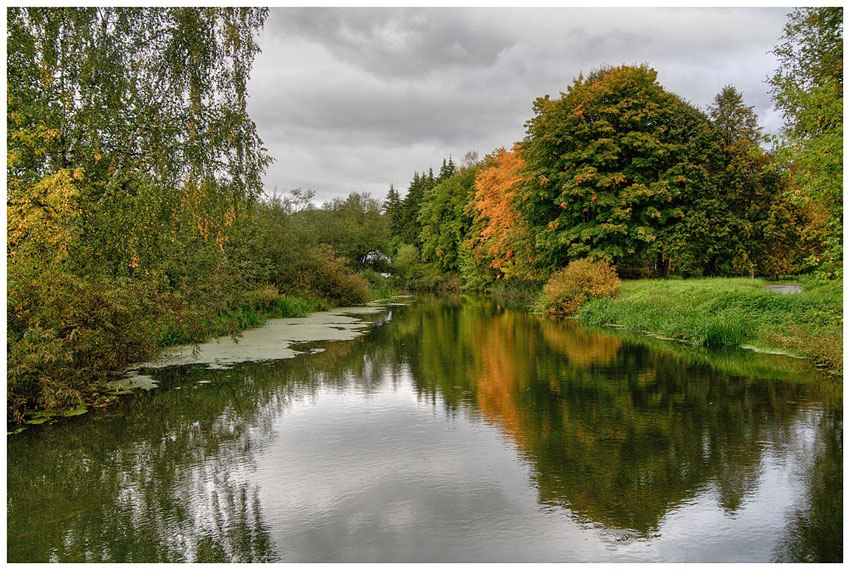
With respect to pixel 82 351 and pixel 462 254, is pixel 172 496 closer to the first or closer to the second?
pixel 82 351

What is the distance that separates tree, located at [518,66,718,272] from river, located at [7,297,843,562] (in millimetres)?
15837

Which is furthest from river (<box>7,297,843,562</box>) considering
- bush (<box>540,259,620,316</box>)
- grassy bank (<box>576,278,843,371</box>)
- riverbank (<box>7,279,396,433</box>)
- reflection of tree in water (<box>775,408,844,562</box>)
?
bush (<box>540,259,620,316</box>)

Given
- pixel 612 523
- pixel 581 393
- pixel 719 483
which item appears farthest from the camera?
pixel 581 393

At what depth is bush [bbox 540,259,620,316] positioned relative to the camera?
76.6ft

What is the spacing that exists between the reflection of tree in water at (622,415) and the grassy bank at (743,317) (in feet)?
3.60

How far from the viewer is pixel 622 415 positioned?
306 inches

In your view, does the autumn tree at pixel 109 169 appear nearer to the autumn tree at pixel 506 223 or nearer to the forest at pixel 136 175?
the forest at pixel 136 175

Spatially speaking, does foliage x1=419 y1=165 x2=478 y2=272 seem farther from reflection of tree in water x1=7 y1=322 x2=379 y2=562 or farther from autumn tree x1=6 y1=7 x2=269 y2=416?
reflection of tree in water x1=7 y1=322 x2=379 y2=562

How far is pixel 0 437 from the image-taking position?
16.8ft

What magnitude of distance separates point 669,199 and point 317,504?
24.0 meters

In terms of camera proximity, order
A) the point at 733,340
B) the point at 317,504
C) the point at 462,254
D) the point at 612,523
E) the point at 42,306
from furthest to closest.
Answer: the point at 462,254 < the point at 733,340 < the point at 42,306 < the point at 317,504 < the point at 612,523

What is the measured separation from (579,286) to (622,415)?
16562 mm

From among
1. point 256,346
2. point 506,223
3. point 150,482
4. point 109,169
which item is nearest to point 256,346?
point 256,346

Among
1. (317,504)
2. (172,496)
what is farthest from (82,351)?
(317,504)
